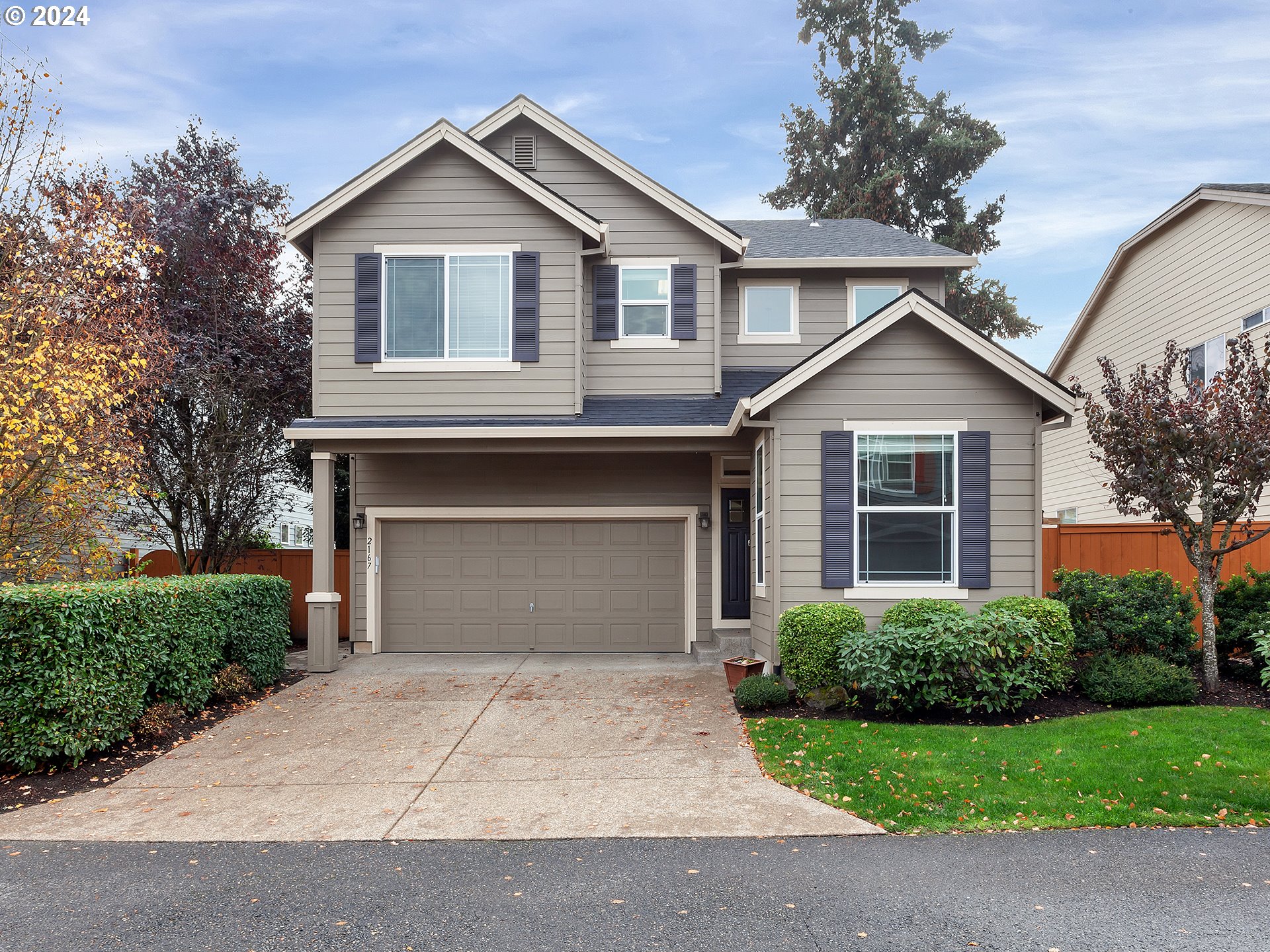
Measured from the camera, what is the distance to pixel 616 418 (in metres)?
11.6

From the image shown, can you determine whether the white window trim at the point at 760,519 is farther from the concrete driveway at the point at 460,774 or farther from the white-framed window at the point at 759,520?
the concrete driveway at the point at 460,774

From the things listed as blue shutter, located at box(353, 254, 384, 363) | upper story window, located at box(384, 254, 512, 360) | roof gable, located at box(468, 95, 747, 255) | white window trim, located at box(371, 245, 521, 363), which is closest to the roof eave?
roof gable, located at box(468, 95, 747, 255)

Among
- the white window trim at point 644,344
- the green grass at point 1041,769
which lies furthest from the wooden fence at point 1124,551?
the white window trim at point 644,344

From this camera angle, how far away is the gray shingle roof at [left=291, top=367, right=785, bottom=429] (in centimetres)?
1139

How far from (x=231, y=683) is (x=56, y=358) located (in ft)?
13.2

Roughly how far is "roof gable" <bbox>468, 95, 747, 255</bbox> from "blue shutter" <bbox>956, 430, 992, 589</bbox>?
15.3 ft

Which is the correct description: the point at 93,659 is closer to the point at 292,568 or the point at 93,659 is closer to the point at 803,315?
the point at 292,568

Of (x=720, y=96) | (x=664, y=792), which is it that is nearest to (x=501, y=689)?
(x=664, y=792)

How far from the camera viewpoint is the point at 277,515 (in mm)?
15664

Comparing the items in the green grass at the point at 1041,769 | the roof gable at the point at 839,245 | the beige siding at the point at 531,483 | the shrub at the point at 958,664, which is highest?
the roof gable at the point at 839,245

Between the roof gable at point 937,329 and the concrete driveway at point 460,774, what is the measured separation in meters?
3.49

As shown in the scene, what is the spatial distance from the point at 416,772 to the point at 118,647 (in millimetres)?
2869

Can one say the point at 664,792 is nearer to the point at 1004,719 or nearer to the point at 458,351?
the point at 1004,719

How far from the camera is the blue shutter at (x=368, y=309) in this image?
11.8 m
